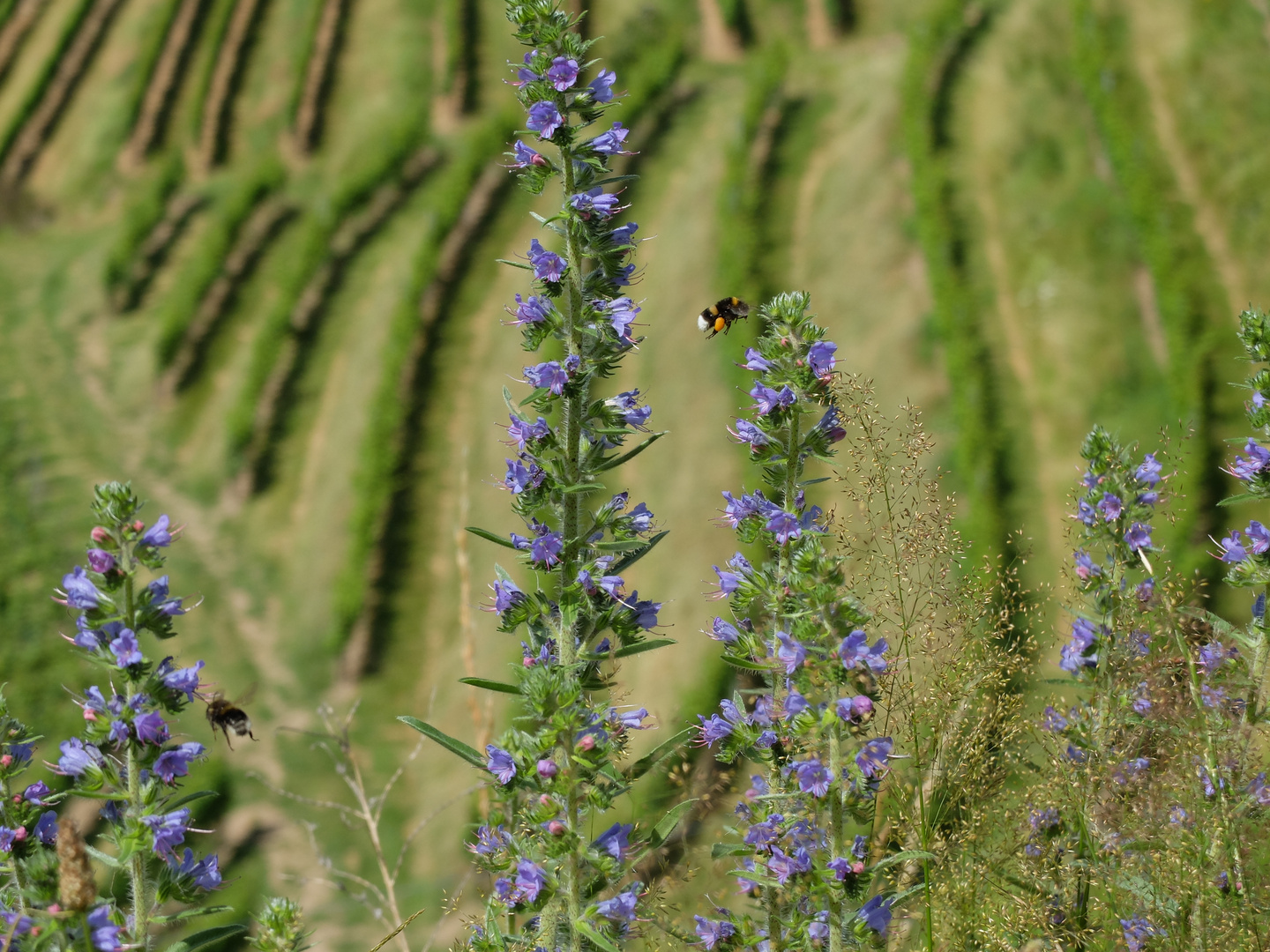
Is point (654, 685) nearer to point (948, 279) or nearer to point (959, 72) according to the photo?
point (948, 279)

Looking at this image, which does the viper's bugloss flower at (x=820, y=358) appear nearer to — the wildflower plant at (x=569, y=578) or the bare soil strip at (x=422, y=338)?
the wildflower plant at (x=569, y=578)

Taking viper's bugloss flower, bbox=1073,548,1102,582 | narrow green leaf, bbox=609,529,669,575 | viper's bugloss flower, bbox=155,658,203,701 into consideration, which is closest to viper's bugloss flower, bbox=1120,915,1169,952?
viper's bugloss flower, bbox=1073,548,1102,582

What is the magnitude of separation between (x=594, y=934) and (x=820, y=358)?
8.13ft

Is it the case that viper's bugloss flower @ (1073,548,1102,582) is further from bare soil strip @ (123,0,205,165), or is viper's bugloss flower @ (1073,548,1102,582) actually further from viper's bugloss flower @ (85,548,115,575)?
bare soil strip @ (123,0,205,165)

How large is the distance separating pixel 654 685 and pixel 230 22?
3388 cm

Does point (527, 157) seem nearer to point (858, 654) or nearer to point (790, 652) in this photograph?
point (790, 652)

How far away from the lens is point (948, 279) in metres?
23.7

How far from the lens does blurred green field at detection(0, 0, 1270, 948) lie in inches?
877

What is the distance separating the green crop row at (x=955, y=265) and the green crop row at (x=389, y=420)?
10872 mm

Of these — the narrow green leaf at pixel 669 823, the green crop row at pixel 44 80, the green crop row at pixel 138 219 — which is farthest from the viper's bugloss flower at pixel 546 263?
the green crop row at pixel 44 80

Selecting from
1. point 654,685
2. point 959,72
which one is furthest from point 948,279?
point 654,685

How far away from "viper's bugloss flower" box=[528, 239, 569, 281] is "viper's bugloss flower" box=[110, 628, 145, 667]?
225cm

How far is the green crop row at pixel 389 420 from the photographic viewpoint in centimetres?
2597

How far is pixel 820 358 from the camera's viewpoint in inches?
177
